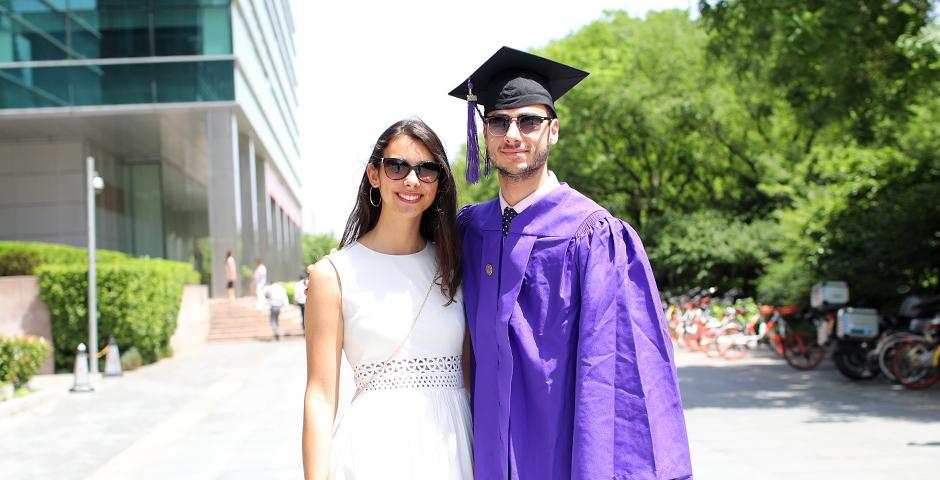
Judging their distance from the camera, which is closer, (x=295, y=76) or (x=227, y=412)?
(x=227, y=412)

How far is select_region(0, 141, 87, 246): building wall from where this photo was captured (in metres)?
25.2

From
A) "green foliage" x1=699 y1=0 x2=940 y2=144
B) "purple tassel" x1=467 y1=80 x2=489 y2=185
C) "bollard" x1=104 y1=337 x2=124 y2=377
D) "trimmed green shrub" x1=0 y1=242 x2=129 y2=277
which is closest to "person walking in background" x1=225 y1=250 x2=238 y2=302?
"trimmed green shrub" x1=0 y1=242 x2=129 y2=277

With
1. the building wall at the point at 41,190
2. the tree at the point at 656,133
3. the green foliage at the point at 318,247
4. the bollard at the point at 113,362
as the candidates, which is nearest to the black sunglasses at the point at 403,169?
the green foliage at the point at 318,247

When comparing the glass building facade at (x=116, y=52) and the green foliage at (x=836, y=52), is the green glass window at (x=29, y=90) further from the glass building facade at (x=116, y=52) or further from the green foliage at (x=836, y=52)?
the green foliage at (x=836, y=52)

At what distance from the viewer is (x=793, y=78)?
1135 centimetres

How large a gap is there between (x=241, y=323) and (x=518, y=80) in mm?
20950

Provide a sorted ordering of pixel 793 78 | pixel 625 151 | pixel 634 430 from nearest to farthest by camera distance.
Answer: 1. pixel 634 430
2. pixel 793 78
3. pixel 625 151

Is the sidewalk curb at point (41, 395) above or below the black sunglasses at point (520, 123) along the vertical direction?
below

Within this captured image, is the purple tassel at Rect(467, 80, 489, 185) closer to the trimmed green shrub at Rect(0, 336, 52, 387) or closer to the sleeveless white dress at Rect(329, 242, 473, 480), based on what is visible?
the sleeveless white dress at Rect(329, 242, 473, 480)

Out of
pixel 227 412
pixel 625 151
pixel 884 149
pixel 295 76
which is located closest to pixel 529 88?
pixel 227 412

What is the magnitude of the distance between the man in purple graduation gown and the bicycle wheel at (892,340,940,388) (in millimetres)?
8797

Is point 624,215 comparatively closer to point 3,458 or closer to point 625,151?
point 625,151

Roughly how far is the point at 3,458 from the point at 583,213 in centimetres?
698

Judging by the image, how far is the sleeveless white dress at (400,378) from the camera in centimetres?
262
